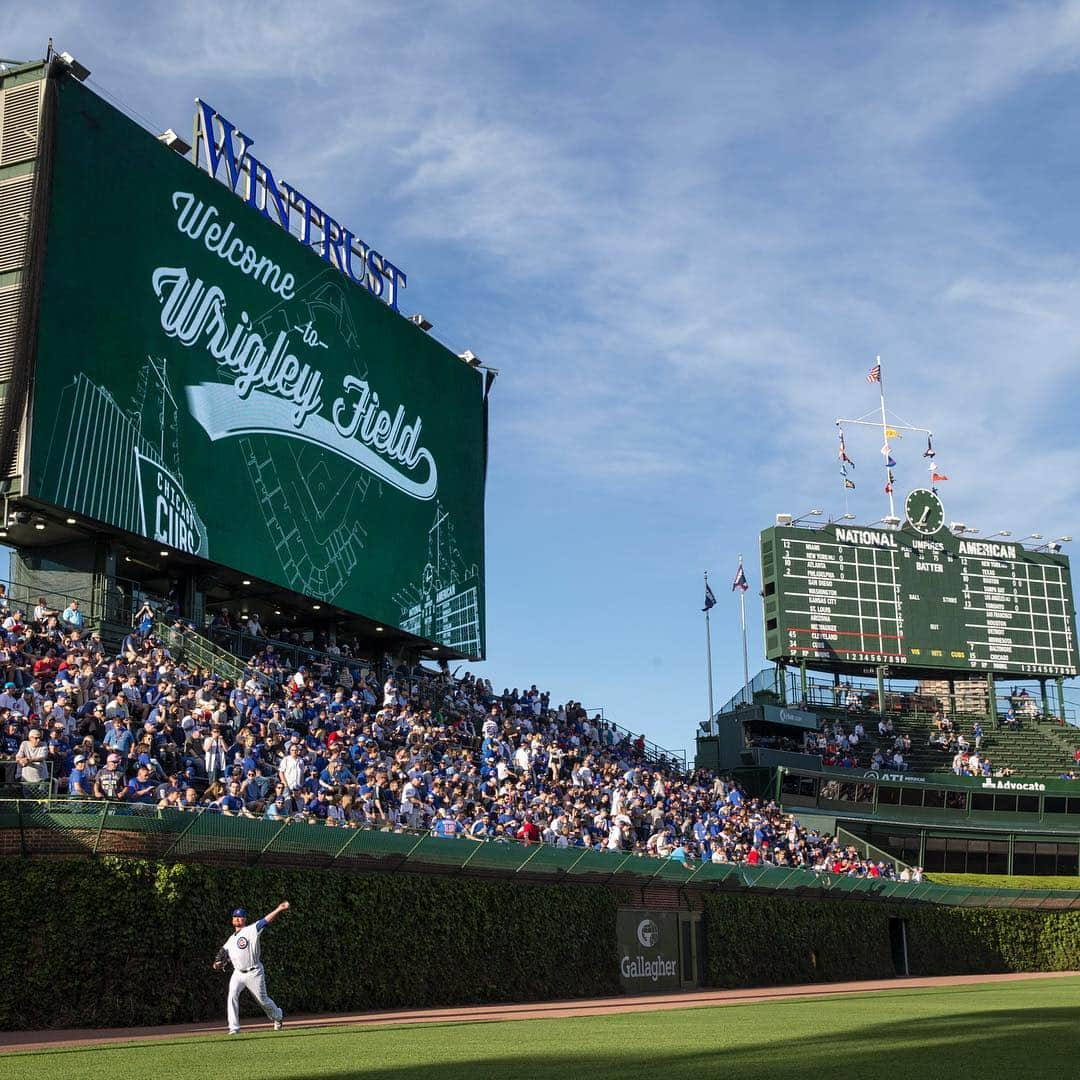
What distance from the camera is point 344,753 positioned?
27.6 meters

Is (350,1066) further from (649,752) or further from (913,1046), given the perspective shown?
(649,752)

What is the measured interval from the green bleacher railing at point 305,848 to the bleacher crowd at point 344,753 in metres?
0.34

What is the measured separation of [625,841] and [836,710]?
84.8 feet

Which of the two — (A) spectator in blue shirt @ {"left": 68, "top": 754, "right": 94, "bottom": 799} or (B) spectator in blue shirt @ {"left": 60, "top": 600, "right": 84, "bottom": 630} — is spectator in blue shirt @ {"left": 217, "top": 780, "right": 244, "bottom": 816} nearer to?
(A) spectator in blue shirt @ {"left": 68, "top": 754, "right": 94, "bottom": 799}

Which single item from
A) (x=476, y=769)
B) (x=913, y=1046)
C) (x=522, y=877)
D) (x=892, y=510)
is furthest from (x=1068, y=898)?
(x=913, y=1046)

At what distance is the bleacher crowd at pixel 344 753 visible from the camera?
2152cm

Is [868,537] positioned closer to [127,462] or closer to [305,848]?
[127,462]

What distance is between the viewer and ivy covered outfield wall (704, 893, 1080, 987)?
106 feet

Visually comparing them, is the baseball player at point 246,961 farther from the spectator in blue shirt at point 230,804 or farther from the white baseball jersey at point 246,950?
the spectator in blue shirt at point 230,804

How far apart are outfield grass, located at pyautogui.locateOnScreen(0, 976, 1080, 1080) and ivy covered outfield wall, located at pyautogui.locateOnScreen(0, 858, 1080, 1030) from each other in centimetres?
270

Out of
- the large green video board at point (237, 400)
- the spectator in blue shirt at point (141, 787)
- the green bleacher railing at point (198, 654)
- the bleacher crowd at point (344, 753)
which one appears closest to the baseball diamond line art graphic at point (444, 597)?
the large green video board at point (237, 400)

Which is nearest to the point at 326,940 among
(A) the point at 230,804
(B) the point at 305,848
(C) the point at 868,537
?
(B) the point at 305,848

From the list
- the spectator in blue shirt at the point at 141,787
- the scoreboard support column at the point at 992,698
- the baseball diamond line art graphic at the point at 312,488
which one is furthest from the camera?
the scoreboard support column at the point at 992,698

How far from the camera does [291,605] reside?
37.7m
